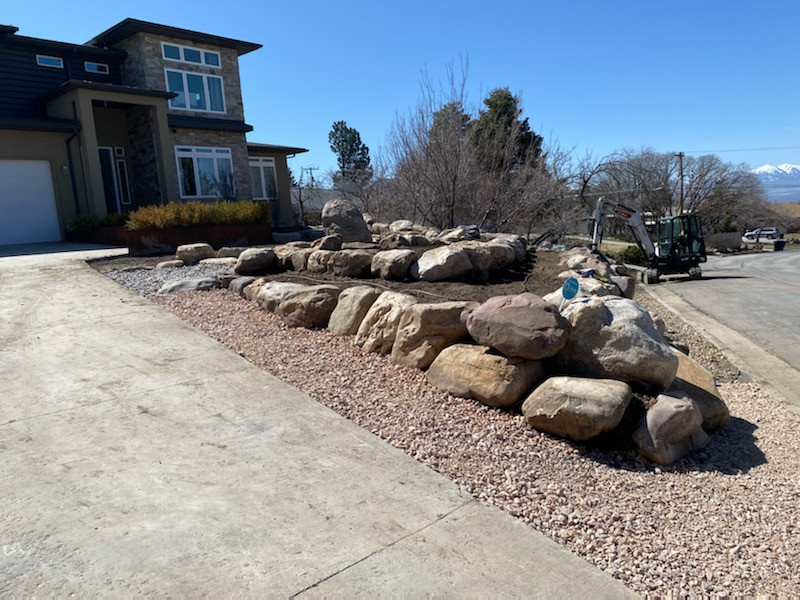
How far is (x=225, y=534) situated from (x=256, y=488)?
424mm

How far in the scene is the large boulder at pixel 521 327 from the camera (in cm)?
432

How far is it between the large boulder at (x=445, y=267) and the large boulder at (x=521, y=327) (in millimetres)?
2187

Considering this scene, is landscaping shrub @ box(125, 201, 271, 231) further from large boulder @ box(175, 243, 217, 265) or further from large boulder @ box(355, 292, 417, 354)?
large boulder @ box(355, 292, 417, 354)

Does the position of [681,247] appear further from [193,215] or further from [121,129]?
[121,129]

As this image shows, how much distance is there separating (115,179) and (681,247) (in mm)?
20054

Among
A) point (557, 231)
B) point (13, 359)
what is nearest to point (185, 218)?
point (13, 359)

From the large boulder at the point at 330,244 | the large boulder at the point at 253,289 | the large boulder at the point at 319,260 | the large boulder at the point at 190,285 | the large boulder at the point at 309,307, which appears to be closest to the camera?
the large boulder at the point at 309,307

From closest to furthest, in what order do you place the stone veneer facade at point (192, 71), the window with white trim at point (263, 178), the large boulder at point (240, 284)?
the large boulder at point (240, 284), the stone veneer facade at point (192, 71), the window with white trim at point (263, 178)

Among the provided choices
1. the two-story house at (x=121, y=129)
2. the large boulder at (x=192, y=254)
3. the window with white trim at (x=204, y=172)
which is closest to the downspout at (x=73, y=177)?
the two-story house at (x=121, y=129)

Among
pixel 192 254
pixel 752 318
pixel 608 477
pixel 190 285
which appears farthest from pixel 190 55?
pixel 608 477

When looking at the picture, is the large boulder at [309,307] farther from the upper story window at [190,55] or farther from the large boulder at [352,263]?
the upper story window at [190,55]

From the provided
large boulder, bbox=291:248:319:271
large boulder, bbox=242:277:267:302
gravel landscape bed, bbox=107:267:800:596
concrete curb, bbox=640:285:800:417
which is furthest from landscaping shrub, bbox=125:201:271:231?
concrete curb, bbox=640:285:800:417

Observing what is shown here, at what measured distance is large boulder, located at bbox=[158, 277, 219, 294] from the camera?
752 centimetres

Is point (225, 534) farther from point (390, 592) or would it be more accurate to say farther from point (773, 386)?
point (773, 386)
